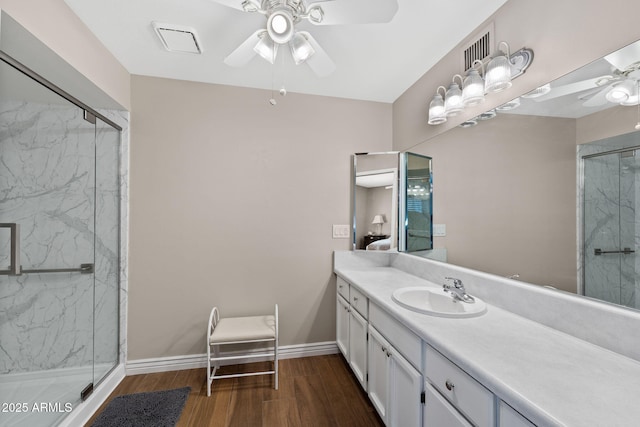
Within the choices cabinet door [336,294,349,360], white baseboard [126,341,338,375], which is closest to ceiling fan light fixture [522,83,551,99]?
cabinet door [336,294,349,360]

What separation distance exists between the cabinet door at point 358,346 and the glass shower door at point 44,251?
1.79 m

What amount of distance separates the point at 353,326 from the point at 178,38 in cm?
230

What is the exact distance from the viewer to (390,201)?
233 cm

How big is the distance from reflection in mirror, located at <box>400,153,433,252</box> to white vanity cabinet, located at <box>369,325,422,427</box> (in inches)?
32.5

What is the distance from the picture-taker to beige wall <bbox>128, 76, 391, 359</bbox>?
2.14 m

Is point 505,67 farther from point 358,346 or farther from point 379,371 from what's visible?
point 358,346

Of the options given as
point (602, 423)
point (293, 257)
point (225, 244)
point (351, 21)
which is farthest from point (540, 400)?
point (225, 244)

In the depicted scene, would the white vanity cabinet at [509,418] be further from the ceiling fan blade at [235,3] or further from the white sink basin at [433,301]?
the ceiling fan blade at [235,3]

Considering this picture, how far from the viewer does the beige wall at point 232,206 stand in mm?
2141

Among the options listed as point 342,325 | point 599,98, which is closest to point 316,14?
point 599,98

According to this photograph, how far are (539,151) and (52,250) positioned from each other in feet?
8.84

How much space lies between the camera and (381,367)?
1.53m

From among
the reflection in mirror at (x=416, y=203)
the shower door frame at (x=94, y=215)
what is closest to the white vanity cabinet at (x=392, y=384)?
the reflection in mirror at (x=416, y=203)

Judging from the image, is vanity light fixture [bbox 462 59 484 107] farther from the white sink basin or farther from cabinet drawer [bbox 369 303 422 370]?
cabinet drawer [bbox 369 303 422 370]
